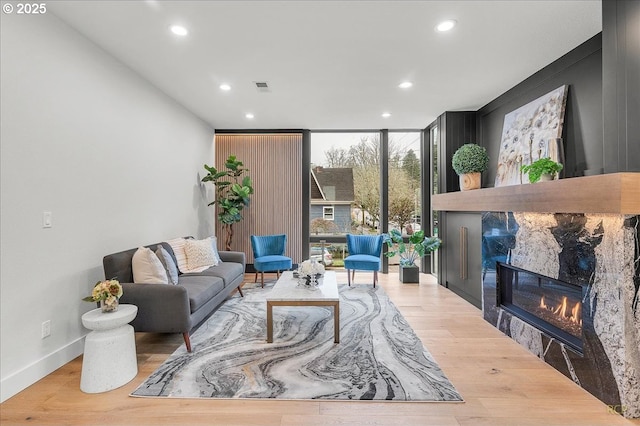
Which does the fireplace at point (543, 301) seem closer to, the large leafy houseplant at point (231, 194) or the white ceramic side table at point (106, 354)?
the white ceramic side table at point (106, 354)

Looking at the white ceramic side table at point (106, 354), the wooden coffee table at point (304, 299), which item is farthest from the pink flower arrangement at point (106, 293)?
the wooden coffee table at point (304, 299)

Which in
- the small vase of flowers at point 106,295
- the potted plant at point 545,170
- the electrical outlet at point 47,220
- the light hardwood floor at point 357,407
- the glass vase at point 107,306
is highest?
the potted plant at point 545,170

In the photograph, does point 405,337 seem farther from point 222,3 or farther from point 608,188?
point 222,3

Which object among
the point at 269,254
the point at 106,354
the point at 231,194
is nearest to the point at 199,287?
the point at 106,354

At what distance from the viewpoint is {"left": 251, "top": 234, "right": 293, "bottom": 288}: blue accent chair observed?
486 centimetres

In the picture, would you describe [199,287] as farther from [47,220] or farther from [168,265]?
[47,220]

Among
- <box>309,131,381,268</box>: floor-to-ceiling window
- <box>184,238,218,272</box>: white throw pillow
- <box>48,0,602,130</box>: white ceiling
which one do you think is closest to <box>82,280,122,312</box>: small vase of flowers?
<box>184,238,218,272</box>: white throw pillow

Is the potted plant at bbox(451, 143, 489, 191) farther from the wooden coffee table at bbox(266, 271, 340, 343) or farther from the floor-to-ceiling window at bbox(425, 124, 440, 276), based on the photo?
the wooden coffee table at bbox(266, 271, 340, 343)

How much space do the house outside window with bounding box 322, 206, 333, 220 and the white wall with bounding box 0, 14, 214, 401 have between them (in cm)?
312

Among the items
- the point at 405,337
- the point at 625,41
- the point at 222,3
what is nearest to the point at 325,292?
the point at 405,337

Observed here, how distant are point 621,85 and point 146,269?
13.1 ft

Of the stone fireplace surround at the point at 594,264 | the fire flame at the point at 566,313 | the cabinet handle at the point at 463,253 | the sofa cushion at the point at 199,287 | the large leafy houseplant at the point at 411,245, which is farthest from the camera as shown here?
the large leafy houseplant at the point at 411,245

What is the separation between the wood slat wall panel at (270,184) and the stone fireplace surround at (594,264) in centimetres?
374

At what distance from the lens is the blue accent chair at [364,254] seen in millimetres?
4789
